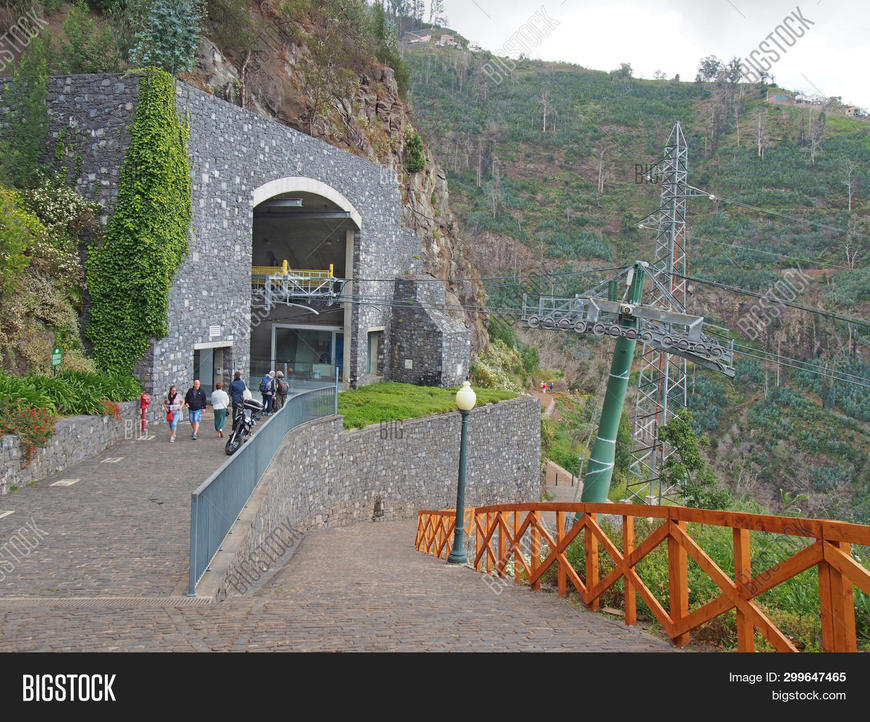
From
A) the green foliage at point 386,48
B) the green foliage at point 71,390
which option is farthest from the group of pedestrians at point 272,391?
the green foliage at point 386,48

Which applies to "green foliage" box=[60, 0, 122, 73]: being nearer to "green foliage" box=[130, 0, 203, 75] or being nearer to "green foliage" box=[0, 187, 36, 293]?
"green foliage" box=[130, 0, 203, 75]

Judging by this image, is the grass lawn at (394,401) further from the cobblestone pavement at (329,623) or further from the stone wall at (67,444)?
the cobblestone pavement at (329,623)

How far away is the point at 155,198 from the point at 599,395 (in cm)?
3434

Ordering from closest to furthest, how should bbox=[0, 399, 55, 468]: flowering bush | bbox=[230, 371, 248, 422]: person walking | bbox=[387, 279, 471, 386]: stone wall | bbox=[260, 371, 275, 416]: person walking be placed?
bbox=[0, 399, 55, 468]: flowering bush
bbox=[230, 371, 248, 422]: person walking
bbox=[260, 371, 275, 416]: person walking
bbox=[387, 279, 471, 386]: stone wall

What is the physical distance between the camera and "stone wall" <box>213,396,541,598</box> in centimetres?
1020

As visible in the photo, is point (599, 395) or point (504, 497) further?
point (599, 395)

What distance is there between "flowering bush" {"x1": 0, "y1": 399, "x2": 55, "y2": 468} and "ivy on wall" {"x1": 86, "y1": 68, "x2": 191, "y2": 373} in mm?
4079

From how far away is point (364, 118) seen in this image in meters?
29.2

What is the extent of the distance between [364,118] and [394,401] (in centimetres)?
1520

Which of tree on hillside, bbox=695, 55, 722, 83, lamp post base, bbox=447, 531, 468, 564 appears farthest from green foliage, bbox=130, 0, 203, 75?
tree on hillside, bbox=695, 55, 722, 83
